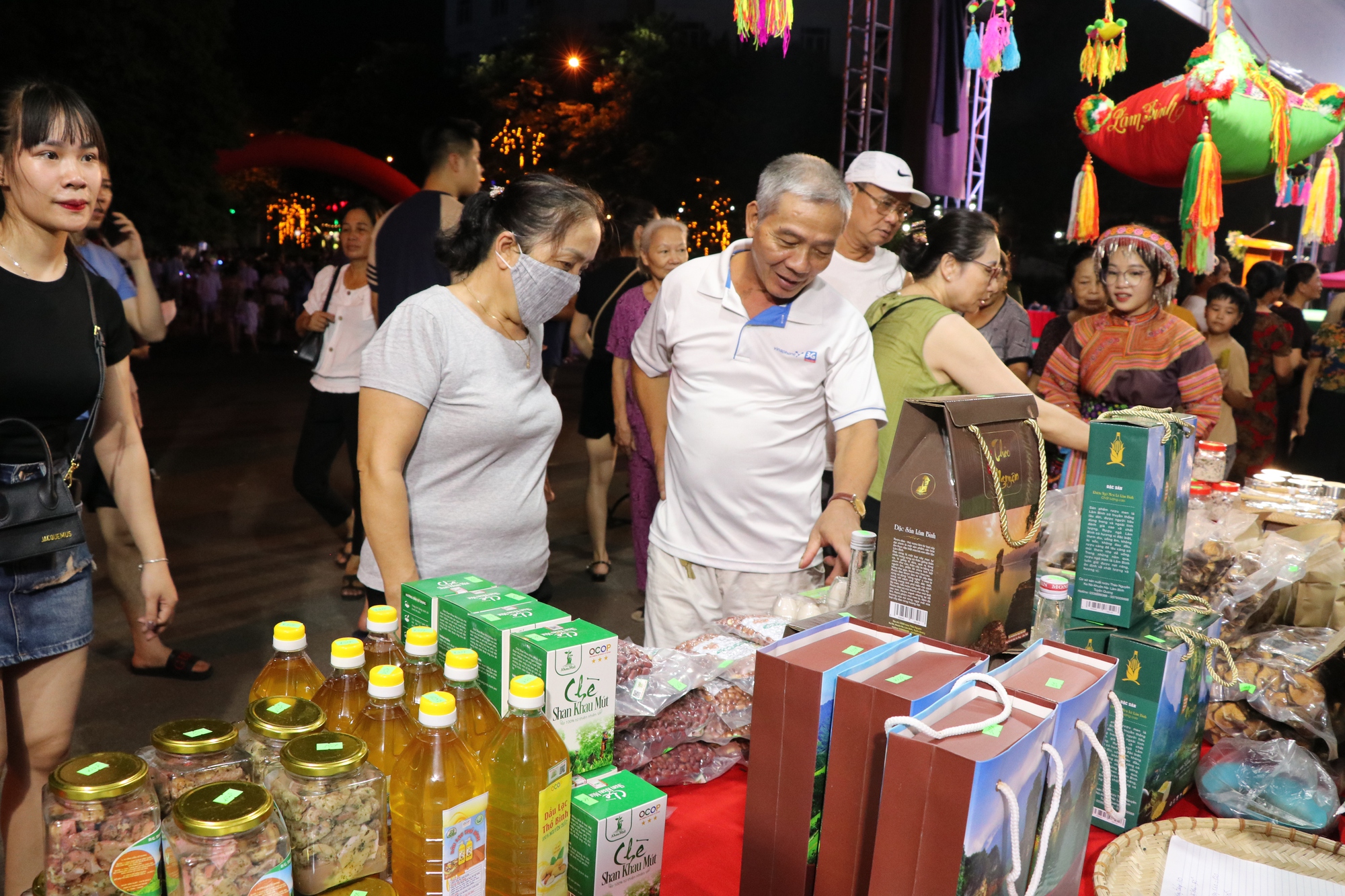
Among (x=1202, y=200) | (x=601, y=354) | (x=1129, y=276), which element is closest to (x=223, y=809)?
(x=1129, y=276)

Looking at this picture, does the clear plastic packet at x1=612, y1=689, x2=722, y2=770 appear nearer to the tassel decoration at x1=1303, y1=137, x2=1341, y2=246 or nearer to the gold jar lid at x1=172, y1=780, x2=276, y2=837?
the gold jar lid at x1=172, y1=780, x2=276, y2=837

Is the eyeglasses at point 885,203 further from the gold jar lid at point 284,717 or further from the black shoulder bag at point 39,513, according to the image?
the gold jar lid at point 284,717

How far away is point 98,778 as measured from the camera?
0.83 meters

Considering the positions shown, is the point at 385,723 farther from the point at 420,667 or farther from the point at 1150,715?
the point at 1150,715

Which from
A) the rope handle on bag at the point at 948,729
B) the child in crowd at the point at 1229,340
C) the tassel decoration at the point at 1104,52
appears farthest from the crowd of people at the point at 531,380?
the child in crowd at the point at 1229,340

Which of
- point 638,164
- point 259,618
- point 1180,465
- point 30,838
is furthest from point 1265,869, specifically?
point 638,164

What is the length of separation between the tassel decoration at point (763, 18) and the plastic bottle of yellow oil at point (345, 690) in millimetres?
3277

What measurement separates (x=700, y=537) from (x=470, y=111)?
2732 cm

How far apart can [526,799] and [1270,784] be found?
3.88 ft

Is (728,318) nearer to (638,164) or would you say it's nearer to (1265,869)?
(1265,869)

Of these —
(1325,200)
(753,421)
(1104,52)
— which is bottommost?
(753,421)

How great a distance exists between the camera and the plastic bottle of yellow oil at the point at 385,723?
3.17 feet

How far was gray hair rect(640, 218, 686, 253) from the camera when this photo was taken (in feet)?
14.6

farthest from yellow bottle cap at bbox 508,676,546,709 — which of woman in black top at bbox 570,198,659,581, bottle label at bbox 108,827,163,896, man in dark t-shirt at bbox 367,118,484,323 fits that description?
woman in black top at bbox 570,198,659,581
